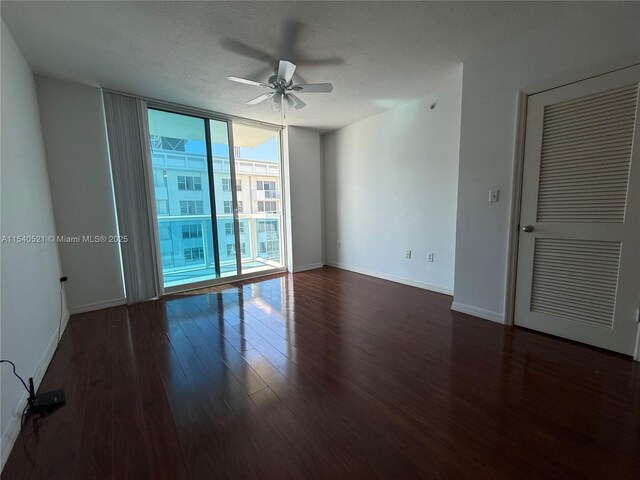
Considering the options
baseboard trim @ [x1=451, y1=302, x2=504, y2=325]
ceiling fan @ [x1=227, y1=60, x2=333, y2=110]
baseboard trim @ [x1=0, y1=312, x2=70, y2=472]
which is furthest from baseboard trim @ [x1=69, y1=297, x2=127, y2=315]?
baseboard trim @ [x1=451, y1=302, x2=504, y2=325]

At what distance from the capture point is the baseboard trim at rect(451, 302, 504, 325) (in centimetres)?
256

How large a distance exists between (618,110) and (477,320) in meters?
1.97

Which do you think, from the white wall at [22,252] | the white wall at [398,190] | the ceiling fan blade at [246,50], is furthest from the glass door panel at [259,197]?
the white wall at [22,252]

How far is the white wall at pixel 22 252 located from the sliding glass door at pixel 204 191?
3.83 feet

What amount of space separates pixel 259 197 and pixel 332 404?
3912 mm

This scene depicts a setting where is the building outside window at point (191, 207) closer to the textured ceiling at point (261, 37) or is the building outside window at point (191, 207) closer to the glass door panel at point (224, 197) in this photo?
the glass door panel at point (224, 197)

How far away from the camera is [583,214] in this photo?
2070 mm

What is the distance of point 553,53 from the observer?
2.10 meters

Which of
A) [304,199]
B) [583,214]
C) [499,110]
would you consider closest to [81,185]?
[304,199]

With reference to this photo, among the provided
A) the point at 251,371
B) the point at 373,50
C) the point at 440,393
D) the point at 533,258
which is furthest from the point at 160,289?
the point at 533,258

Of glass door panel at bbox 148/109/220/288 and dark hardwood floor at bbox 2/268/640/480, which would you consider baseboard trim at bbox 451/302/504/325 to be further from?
glass door panel at bbox 148/109/220/288

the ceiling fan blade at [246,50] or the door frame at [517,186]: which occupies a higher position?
the ceiling fan blade at [246,50]

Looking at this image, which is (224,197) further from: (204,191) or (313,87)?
(313,87)

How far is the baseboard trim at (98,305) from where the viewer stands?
2.97m
